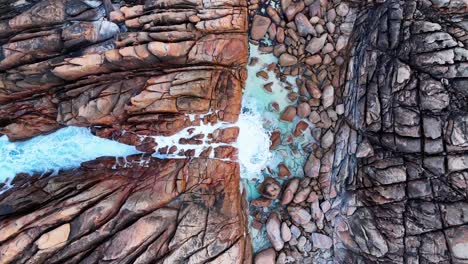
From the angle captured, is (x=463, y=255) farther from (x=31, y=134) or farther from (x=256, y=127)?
(x=31, y=134)

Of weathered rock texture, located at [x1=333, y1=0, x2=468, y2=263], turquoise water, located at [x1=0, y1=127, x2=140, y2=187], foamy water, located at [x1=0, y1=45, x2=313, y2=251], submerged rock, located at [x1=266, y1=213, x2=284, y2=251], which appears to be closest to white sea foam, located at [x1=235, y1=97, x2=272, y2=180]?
foamy water, located at [x1=0, y1=45, x2=313, y2=251]

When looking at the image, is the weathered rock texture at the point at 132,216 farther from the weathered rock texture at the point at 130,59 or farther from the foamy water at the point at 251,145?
the weathered rock texture at the point at 130,59

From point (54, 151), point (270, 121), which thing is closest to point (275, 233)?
point (270, 121)

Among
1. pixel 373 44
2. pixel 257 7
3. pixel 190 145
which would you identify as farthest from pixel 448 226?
pixel 257 7

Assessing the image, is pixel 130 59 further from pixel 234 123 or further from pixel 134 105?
pixel 234 123

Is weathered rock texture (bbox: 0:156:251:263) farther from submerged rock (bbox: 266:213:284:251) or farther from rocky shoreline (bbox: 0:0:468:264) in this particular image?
submerged rock (bbox: 266:213:284:251)
